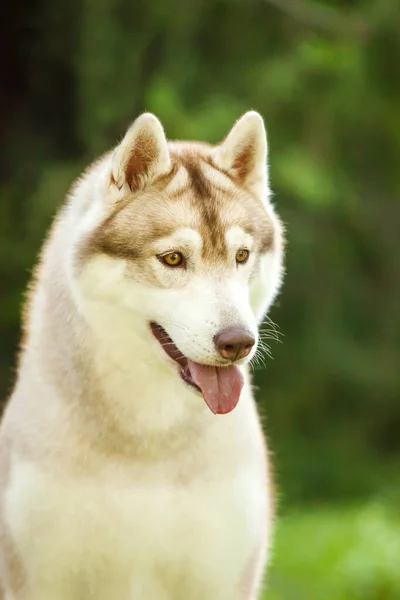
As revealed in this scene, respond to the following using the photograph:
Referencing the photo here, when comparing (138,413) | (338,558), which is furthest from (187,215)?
(338,558)

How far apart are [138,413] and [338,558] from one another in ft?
13.6

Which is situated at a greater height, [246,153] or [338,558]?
[246,153]

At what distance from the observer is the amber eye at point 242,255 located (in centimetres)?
356

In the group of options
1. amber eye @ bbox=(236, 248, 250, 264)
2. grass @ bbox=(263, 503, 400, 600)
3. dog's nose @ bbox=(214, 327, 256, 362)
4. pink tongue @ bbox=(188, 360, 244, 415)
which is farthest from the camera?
grass @ bbox=(263, 503, 400, 600)

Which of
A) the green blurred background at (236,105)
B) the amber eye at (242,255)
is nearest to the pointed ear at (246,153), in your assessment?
the amber eye at (242,255)

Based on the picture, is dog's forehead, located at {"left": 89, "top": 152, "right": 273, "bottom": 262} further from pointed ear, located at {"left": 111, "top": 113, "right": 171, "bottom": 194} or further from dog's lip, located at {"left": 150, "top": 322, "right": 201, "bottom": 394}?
dog's lip, located at {"left": 150, "top": 322, "right": 201, "bottom": 394}

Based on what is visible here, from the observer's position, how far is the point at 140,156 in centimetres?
360

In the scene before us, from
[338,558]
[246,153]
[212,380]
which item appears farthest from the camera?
[338,558]

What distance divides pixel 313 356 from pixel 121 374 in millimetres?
6627

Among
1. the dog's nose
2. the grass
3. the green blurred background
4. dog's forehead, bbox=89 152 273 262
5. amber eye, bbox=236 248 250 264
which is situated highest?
dog's forehead, bbox=89 152 273 262

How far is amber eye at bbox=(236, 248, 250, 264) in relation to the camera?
3557 millimetres

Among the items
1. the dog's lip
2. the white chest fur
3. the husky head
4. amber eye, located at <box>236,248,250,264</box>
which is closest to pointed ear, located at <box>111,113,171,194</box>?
the husky head

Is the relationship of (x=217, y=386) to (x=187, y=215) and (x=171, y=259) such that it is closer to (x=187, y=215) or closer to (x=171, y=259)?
(x=171, y=259)

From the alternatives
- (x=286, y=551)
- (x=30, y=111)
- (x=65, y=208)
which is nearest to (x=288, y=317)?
(x=286, y=551)
